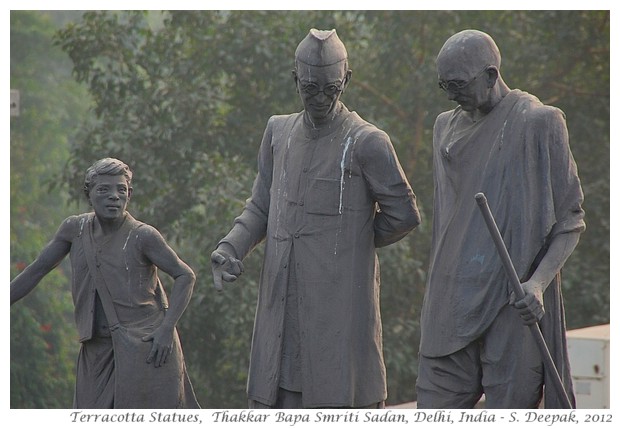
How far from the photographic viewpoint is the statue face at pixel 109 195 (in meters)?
9.29

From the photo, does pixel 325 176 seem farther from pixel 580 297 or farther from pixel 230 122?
pixel 580 297

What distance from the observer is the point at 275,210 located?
880 centimetres

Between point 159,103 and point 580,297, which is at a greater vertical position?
point 159,103

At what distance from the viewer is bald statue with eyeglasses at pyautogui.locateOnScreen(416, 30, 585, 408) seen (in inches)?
320

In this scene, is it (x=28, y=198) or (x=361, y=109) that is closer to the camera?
(x=361, y=109)

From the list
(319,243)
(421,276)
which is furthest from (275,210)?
(421,276)

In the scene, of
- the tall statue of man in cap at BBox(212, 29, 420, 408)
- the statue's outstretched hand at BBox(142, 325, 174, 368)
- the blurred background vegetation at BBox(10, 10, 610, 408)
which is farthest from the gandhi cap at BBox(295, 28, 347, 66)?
the blurred background vegetation at BBox(10, 10, 610, 408)

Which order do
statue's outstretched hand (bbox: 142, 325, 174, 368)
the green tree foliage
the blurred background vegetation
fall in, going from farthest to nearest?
1. the green tree foliage
2. the blurred background vegetation
3. statue's outstretched hand (bbox: 142, 325, 174, 368)

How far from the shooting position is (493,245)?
8.17 metres

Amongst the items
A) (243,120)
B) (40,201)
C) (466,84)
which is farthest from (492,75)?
(40,201)

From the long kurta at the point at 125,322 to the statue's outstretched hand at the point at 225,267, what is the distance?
0.96 m

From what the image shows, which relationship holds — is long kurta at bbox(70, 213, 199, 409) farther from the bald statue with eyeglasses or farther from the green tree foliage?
the green tree foliage

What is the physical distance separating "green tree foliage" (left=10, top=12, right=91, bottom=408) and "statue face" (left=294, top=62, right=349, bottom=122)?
9231 millimetres

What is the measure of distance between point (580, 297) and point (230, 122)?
4.01 meters
